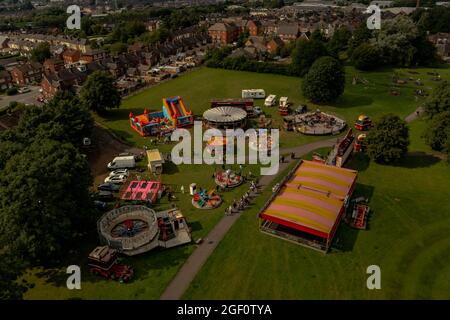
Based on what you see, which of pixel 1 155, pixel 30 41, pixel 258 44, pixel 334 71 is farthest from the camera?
pixel 30 41

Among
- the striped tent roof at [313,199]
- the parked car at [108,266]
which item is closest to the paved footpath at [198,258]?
the parked car at [108,266]

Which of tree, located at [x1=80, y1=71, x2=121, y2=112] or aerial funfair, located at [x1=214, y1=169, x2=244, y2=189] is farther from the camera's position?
tree, located at [x1=80, y1=71, x2=121, y2=112]

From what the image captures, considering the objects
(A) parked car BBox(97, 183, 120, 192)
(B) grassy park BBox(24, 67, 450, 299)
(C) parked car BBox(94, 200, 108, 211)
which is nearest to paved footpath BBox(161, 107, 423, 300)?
(B) grassy park BBox(24, 67, 450, 299)

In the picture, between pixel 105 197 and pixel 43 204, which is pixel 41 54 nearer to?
pixel 105 197

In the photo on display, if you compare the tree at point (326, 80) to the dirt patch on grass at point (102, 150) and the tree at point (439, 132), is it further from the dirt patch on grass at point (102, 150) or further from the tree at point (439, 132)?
the dirt patch on grass at point (102, 150)

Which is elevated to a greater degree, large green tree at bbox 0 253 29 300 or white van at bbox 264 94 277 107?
white van at bbox 264 94 277 107

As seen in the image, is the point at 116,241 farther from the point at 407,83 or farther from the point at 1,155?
the point at 407,83

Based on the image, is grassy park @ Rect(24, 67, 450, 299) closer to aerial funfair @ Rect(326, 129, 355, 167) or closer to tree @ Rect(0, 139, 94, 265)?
aerial funfair @ Rect(326, 129, 355, 167)

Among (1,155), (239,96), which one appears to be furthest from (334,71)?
(1,155)
